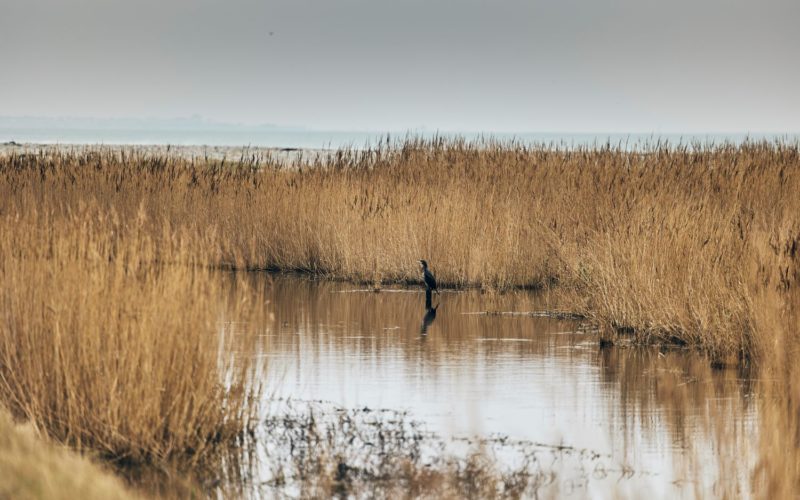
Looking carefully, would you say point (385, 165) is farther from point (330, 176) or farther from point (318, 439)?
point (318, 439)

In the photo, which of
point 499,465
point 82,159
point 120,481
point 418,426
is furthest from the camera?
point 82,159

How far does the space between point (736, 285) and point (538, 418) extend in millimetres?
3401

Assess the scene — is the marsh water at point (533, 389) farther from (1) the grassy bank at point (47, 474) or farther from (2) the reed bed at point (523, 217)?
(1) the grassy bank at point (47, 474)

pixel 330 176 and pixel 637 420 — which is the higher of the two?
pixel 330 176

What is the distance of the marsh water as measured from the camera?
24.4 ft

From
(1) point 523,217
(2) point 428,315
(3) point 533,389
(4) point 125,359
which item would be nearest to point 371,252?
(1) point 523,217

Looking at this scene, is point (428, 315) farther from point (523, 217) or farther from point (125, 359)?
point (125, 359)

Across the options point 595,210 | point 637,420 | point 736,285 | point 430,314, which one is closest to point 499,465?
point 637,420

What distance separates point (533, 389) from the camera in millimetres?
10023

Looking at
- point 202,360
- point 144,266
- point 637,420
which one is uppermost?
point 144,266

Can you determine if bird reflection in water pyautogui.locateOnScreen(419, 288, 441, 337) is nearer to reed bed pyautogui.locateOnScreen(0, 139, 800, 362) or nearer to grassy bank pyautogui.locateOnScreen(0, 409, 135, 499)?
reed bed pyautogui.locateOnScreen(0, 139, 800, 362)

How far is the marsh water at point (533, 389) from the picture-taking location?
7445mm

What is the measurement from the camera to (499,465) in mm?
7473

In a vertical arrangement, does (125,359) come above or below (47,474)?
above
